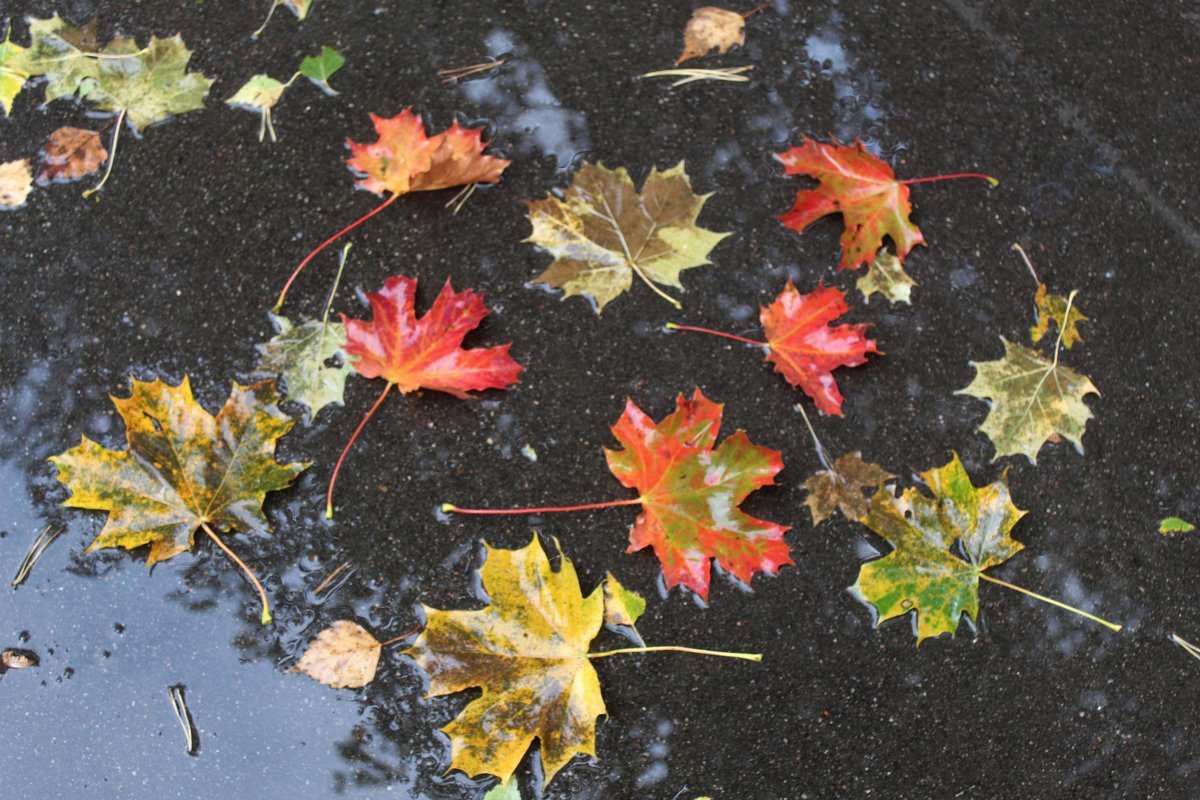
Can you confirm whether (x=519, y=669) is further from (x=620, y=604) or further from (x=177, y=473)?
(x=177, y=473)

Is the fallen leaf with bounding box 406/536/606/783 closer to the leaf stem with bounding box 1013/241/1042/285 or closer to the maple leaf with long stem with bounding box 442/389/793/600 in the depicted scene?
the maple leaf with long stem with bounding box 442/389/793/600

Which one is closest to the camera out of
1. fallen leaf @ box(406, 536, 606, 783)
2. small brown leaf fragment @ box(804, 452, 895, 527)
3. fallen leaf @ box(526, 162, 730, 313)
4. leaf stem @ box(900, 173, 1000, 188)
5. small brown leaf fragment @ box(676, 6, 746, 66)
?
fallen leaf @ box(406, 536, 606, 783)

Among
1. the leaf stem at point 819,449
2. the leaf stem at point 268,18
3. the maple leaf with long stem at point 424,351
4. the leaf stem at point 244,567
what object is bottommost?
the leaf stem at point 244,567

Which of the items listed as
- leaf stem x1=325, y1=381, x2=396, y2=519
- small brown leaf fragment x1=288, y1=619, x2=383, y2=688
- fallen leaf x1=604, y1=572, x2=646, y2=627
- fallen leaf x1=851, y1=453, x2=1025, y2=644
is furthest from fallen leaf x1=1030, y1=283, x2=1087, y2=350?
small brown leaf fragment x1=288, y1=619, x2=383, y2=688

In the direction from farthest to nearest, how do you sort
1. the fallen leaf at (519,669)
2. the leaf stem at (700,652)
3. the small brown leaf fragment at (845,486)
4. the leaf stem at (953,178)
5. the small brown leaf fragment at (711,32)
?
the small brown leaf fragment at (711,32), the leaf stem at (953,178), the small brown leaf fragment at (845,486), the leaf stem at (700,652), the fallen leaf at (519,669)

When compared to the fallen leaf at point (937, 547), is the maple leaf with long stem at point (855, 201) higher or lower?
higher

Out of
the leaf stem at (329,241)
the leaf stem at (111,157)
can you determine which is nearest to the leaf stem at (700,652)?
the leaf stem at (329,241)

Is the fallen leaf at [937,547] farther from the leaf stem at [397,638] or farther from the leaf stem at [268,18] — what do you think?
the leaf stem at [268,18]
